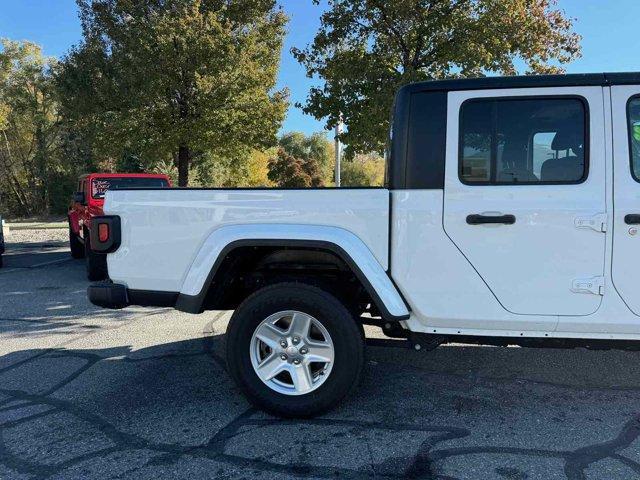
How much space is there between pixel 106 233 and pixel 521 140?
9.13ft

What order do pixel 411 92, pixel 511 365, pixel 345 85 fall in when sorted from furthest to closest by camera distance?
pixel 345 85
pixel 511 365
pixel 411 92

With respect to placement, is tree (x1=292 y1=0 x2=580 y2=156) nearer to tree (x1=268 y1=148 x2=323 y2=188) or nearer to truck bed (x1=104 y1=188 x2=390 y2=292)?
truck bed (x1=104 y1=188 x2=390 y2=292)

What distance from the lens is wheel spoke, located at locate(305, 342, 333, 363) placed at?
10.7 feet

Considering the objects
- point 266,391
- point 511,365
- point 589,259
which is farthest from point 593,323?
point 266,391

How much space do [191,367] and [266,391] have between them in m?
1.23

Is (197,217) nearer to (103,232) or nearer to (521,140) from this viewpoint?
(103,232)

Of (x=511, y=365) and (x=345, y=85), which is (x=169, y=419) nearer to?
(x=511, y=365)

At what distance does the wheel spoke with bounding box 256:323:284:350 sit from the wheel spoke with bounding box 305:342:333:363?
0.21 metres

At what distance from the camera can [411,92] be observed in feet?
10.3

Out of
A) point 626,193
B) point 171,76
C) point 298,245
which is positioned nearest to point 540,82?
point 626,193

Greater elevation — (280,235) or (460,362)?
(280,235)

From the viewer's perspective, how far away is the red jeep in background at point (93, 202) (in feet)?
28.6

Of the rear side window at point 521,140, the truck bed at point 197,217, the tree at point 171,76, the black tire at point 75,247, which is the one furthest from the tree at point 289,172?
the rear side window at point 521,140

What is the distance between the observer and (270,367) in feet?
11.0
